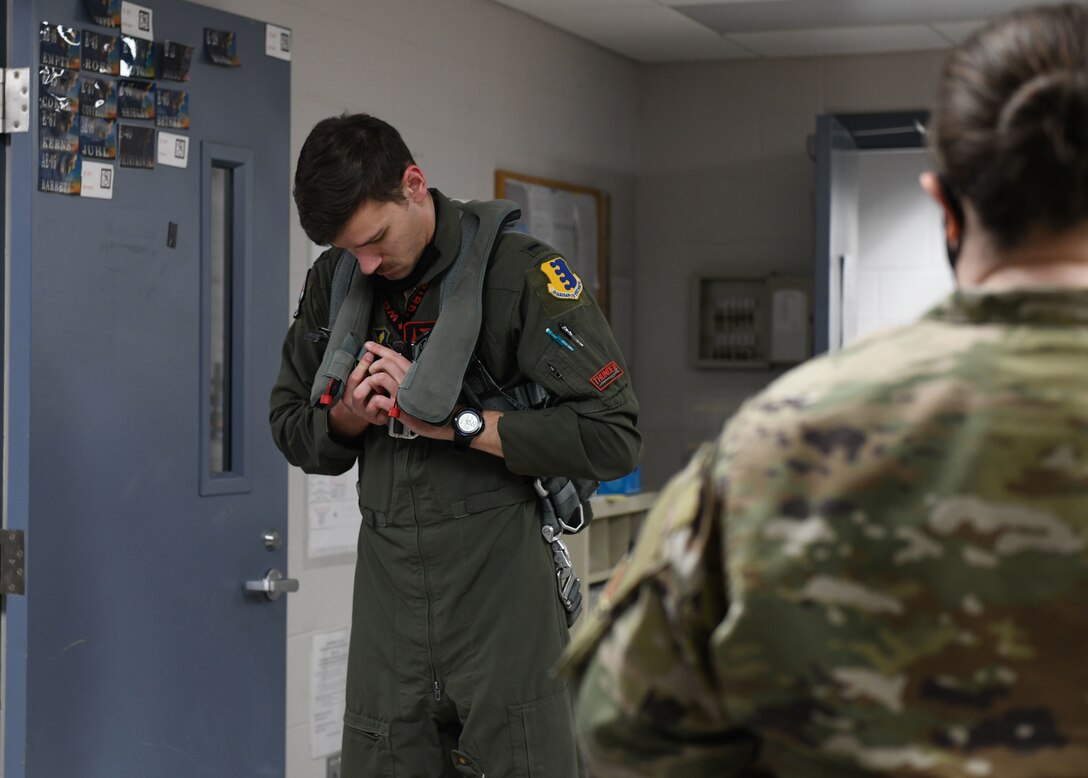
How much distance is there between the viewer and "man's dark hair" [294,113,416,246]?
81.7 inches

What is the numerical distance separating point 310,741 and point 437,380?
1681 mm

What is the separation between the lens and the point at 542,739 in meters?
2.09

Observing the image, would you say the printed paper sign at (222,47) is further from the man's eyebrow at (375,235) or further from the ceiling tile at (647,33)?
the ceiling tile at (647,33)

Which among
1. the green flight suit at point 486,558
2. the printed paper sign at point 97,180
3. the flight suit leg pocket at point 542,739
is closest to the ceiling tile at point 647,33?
the printed paper sign at point 97,180

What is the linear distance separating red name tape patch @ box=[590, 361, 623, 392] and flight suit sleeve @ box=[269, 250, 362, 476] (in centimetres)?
41

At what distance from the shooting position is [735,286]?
5.07m

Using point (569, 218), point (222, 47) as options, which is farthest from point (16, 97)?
point (569, 218)

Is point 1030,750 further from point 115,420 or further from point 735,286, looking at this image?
point 735,286

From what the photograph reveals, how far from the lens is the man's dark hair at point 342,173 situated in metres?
2.08

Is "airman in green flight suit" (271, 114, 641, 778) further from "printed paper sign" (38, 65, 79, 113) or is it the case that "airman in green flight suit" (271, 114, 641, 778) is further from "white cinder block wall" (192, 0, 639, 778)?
"white cinder block wall" (192, 0, 639, 778)

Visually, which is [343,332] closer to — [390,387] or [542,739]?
[390,387]

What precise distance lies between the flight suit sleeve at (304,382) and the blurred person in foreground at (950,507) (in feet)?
4.57

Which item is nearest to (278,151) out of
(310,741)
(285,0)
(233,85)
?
(233,85)

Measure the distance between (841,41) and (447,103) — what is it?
1550 millimetres
